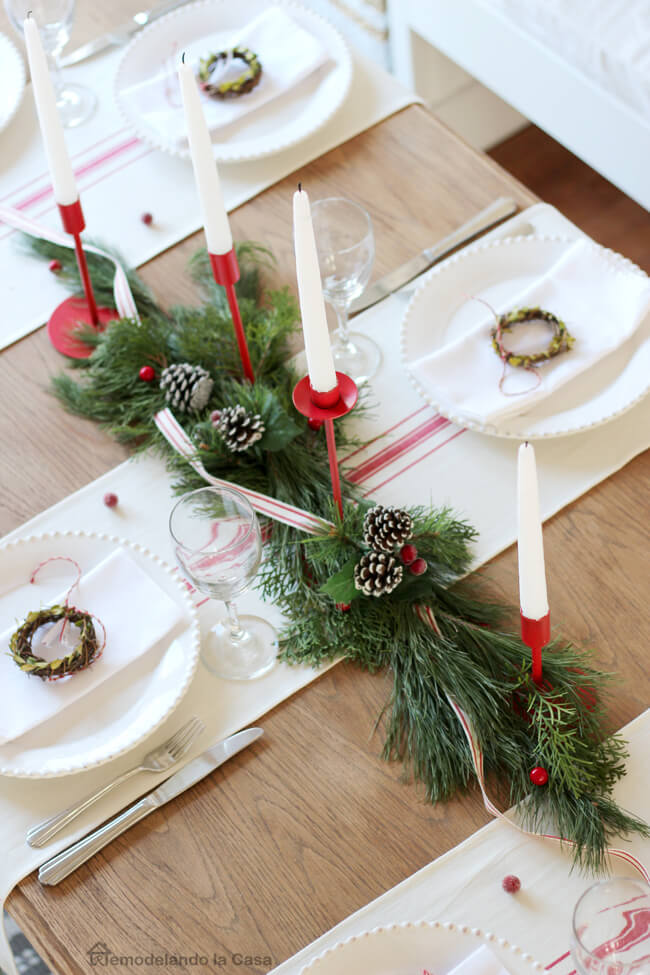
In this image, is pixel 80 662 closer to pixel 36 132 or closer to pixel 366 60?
pixel 36 132

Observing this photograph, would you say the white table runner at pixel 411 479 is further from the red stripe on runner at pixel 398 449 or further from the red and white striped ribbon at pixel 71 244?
the red and white striped ribbon at pixel 71 244

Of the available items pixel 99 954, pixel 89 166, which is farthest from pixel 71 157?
pixel 99 954

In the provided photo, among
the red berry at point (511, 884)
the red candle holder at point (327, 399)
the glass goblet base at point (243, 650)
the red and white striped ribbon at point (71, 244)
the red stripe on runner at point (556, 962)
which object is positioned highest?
the red candle holder at point (327, 399)

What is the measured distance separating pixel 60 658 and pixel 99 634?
0.04 m

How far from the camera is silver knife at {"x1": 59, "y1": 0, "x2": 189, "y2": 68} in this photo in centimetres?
147

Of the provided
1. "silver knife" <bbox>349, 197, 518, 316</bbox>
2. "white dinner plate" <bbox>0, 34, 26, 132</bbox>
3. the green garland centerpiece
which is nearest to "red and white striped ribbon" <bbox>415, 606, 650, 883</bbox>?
the green garland centerpiece

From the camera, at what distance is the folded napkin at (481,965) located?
0.73 metres

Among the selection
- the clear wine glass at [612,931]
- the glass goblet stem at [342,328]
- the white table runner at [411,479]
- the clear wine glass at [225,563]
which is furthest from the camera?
the glass goblet stem at [342,328]

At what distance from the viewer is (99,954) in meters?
0.78

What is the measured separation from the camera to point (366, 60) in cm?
144

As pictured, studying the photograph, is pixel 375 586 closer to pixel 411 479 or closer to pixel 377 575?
pixel 377 575

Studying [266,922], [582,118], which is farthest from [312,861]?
[582,118]

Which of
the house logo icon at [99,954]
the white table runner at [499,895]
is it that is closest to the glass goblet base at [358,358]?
the white table runner at [499,895]

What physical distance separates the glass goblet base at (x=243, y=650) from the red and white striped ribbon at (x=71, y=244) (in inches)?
16.1
